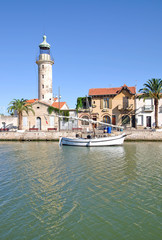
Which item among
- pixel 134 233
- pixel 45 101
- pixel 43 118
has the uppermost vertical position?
pixel 45 101

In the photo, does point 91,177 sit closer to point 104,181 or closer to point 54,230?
point 104,181

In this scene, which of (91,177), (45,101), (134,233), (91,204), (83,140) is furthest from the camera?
(45,101)

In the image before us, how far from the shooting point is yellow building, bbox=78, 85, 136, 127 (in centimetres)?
4750

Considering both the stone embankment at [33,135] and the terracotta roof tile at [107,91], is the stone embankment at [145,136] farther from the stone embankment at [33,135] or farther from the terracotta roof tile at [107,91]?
the terracotta roof tile at [107,91]

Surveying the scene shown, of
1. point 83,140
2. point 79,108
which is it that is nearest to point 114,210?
point 83,140

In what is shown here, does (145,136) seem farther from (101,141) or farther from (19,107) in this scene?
(19,107)

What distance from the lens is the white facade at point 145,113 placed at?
4559 cm

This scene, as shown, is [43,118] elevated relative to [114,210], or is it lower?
elevated

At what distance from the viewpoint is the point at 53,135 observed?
41.5 m

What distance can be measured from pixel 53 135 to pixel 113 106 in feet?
54.5

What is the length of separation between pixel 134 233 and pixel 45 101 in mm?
50271

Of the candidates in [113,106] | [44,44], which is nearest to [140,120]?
[113,106]

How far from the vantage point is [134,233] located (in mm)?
6844

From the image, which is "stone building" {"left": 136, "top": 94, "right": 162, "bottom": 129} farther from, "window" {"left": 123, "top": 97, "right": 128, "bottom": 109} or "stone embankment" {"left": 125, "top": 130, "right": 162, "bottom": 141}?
"stone embankment" {"left": 125, "top": 130, "right": 162, "bottom": 141}
